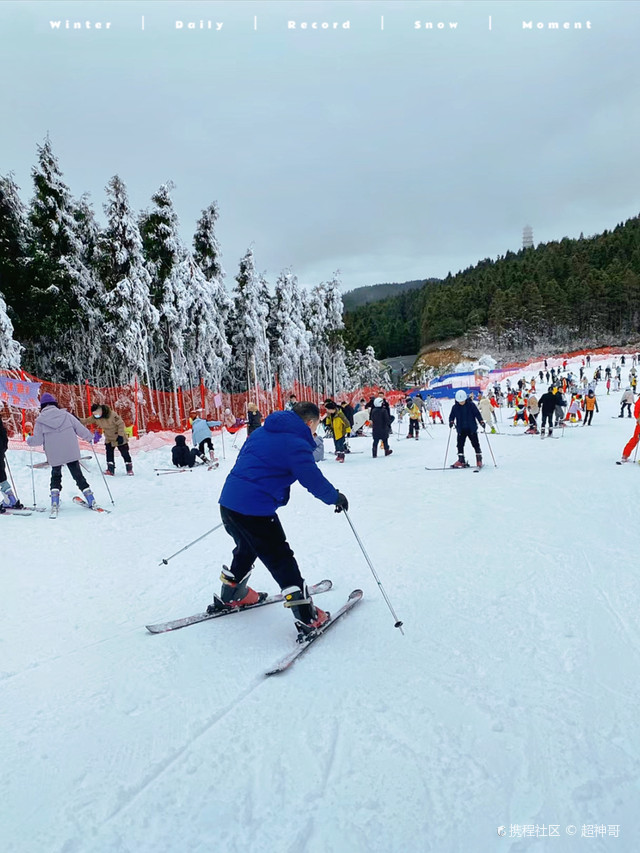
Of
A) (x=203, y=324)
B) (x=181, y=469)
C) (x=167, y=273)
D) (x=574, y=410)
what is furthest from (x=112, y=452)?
(x=574, y=410)

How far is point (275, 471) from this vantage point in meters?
3.60

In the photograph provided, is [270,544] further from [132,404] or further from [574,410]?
[574,410]

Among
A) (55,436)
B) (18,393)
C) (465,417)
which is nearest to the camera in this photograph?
(55,436)

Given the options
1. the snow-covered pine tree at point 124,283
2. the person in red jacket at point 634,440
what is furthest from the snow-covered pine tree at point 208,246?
the person in red jacket at point 634,440

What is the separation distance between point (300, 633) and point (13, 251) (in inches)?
998

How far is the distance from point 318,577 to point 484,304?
390ft

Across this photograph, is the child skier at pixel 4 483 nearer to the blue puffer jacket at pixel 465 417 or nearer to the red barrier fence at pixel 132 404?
the red barrier fence at pixel 132 404

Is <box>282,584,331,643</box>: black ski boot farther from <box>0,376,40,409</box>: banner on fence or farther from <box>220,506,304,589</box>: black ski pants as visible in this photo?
<box>0,376,40,409</box>: banner on fence

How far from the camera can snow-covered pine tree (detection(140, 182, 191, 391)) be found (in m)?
25.5

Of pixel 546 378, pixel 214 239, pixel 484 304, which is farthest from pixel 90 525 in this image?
pixel 484 304

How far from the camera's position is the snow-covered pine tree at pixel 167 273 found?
25.5 metres

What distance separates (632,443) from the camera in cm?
1052

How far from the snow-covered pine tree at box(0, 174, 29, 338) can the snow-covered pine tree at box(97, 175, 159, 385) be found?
3320 mm

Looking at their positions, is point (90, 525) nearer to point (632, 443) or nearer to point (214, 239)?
point (632, 443)
